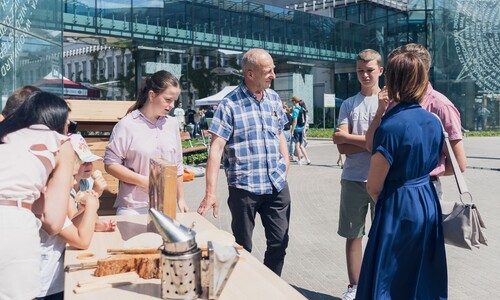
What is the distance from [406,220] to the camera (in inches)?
122

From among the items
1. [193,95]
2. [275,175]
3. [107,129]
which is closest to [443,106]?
[275,175]

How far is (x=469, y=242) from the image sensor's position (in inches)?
127

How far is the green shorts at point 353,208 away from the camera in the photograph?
454cm

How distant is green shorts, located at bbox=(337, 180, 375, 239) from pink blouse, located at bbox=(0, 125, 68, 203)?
8.69ft

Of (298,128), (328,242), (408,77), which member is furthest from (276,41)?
(408,77)

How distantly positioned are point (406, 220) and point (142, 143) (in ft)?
6.14

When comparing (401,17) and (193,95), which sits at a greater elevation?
(401,17)

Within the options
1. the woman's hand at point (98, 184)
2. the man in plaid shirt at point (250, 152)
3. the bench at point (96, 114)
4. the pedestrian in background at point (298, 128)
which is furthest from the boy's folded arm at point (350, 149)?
the pedestrian in background at point (298, 128)

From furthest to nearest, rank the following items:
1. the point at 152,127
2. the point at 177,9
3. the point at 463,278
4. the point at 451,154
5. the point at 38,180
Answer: the point at 177,9, the point at 463,278, the point at 152,127, the point at 451,154, the point at 38,180

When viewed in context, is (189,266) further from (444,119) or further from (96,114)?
(96,114)

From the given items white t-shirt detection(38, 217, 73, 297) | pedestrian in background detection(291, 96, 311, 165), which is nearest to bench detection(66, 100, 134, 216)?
white t-shirt detection(38, 217, 73, 297)

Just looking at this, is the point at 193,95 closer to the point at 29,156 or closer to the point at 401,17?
the point at 401,17

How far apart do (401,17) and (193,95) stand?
54.2 ft

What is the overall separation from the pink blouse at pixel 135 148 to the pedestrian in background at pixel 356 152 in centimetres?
146
